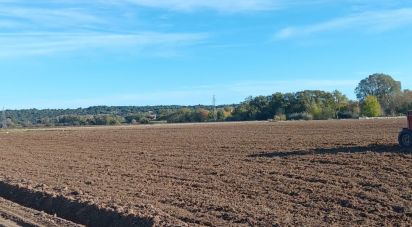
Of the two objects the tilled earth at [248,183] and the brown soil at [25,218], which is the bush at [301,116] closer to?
the tilled earth at [248,183]

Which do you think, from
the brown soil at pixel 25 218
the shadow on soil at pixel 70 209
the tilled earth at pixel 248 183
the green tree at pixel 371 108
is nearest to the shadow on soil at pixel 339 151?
the tilled earth at pixel 248 183

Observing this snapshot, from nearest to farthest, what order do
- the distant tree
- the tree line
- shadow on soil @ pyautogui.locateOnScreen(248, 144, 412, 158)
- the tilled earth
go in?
the tilled earth
shadow on soil @ pyautogui.locateOnScreen(248, 144, 412, 158)
the tree line
the distant tree

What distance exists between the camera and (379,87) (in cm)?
14412

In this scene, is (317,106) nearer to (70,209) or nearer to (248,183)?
(248,183)

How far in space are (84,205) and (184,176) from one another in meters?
5.19

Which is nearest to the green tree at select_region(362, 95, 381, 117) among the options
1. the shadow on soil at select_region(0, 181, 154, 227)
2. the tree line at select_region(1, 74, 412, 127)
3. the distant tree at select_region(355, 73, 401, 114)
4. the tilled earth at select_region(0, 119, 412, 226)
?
the tree line at select_region(1, 74, 412, 127)

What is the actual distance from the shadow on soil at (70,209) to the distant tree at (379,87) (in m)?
126

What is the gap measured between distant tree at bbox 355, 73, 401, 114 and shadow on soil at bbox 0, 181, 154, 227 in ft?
413

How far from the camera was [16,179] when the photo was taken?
20344 mm

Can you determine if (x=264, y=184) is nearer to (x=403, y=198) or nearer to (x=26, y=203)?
(x=403, y=198)

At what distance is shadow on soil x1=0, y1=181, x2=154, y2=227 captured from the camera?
486 inches

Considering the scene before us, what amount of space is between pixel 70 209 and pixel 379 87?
137 m

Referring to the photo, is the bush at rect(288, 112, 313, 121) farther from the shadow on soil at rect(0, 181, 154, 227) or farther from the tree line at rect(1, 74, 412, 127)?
the shadow on soil at rect(0, 181, 154, 227)

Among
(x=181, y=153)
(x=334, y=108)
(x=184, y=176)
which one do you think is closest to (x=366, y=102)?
(x=334, y=108)
